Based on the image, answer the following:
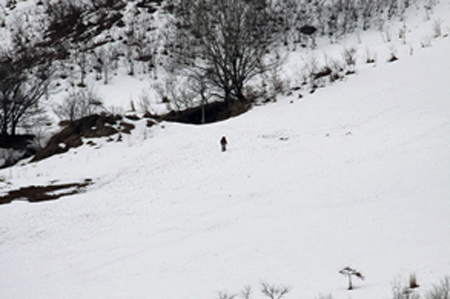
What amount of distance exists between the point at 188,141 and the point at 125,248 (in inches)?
303

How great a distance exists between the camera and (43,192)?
10711 millimetres

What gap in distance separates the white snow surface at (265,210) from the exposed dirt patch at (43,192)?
531 millimetres

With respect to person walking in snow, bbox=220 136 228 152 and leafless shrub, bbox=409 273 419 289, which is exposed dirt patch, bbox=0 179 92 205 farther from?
leafless shrub, bbox=409 273 419 289

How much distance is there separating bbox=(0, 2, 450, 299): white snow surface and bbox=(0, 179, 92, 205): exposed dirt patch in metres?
0.53

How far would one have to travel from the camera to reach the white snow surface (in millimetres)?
5082

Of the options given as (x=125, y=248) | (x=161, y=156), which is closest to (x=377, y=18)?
(x=161, y=156)

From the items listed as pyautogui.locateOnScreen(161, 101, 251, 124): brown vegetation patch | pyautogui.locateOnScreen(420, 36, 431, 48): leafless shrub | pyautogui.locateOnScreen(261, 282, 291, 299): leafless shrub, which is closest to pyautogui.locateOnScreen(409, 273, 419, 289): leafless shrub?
pyautogui.locateOnScreen(261, 282, 291, 299): leafless shrub

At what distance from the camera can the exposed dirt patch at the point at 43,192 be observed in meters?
10.1

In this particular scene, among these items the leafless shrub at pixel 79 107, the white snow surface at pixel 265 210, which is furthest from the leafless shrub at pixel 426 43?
the leafless shrub at pixel 79 107

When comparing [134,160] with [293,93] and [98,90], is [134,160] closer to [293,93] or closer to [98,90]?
[293,93]

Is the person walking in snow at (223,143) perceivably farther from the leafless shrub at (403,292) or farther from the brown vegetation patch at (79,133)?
the leafless shrub at (403,292)

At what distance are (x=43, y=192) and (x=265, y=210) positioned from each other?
837cm

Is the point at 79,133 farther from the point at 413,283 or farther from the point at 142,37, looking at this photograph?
the point at 142,37

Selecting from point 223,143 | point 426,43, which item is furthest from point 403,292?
point 426,43
